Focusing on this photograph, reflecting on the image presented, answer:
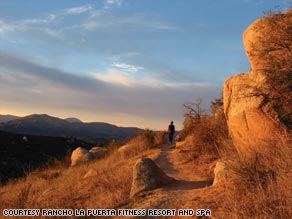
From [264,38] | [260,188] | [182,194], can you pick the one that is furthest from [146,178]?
[264,38]

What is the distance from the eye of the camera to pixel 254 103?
12.1 meters

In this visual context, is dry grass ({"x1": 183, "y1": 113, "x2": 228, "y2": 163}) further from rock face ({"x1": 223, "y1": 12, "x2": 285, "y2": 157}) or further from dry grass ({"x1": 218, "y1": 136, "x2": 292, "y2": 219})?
dry grass ({"x1": 218, "y1": 136, "x2": 292, "y2": 219})

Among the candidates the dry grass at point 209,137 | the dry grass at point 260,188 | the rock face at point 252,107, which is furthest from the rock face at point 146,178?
the dry grass at point 209,137

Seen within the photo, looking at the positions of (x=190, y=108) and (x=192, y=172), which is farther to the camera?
(x=190, y=108)

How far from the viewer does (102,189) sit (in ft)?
43.0

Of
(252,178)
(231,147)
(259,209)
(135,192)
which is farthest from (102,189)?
(259,209)

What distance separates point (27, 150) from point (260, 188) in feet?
139

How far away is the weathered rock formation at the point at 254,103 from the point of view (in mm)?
11664

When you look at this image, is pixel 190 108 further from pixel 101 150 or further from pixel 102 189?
pixel 102 189

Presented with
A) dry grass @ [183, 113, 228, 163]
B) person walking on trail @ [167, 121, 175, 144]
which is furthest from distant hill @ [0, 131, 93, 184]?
dry grass @ [183, 113, 228, 163]

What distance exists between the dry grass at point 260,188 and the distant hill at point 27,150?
26.8 metres

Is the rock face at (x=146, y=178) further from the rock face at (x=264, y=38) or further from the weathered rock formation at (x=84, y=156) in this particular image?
the weathered rock formation at (x=84, y=156)

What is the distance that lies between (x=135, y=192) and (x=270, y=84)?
4.93 m

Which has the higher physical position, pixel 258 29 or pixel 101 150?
pixel 258 29
